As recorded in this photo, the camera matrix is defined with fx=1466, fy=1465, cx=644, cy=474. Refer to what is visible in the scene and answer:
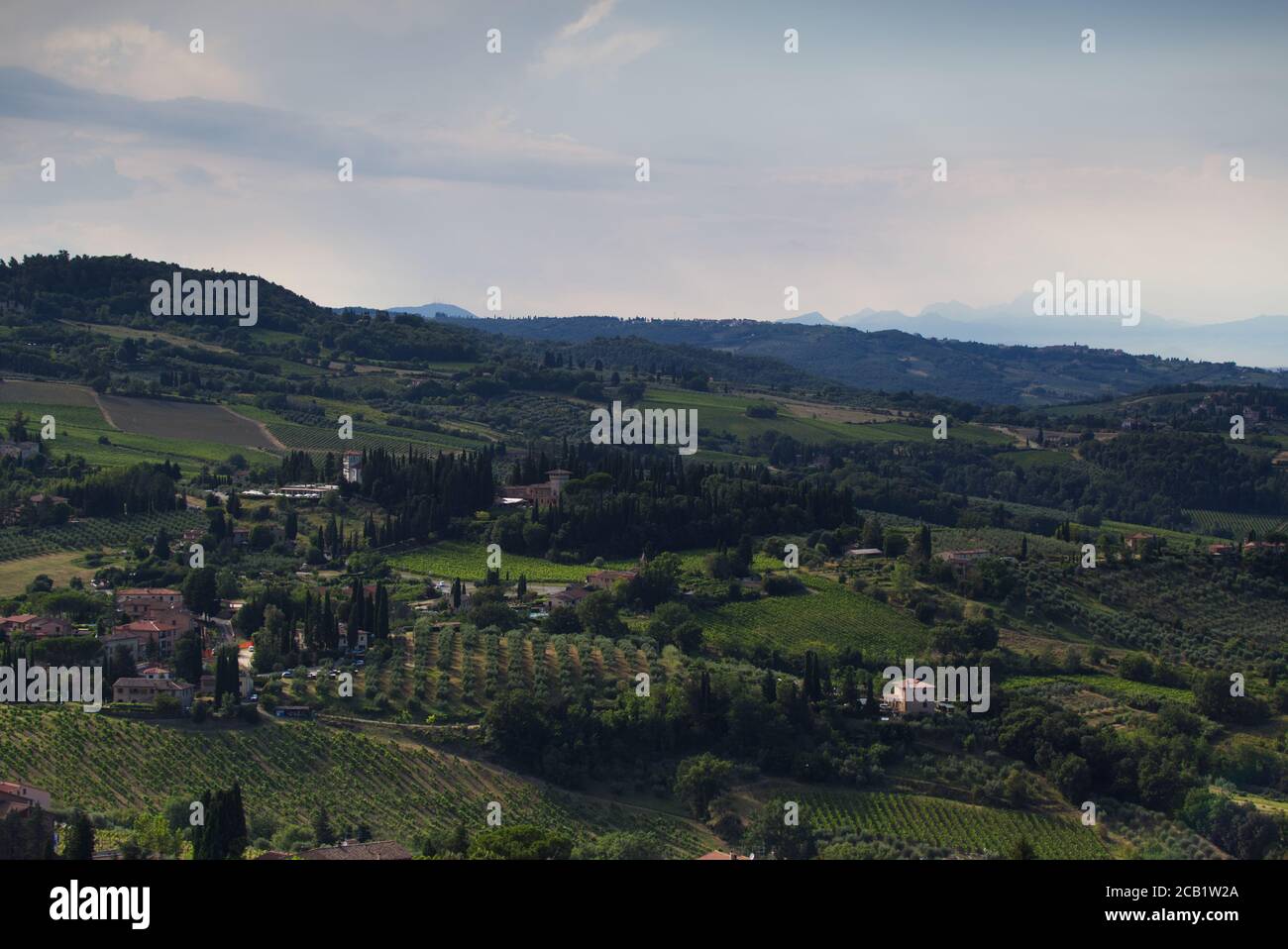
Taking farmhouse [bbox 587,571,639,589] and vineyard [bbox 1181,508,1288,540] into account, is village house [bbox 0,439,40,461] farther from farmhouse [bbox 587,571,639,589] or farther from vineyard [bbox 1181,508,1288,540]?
vineyard [bbox 1181,508,1288,540]

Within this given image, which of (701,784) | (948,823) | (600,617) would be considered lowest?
(948,823)

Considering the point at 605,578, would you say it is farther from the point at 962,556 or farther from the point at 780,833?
the point at 780,833

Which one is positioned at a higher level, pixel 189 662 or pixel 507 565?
pixel 507 565

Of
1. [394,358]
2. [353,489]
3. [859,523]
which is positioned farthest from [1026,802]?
[394,358]

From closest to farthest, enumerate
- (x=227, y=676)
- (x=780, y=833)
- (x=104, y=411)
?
(x=780, y=833), (x=227, y=676), (x=104, y=411)

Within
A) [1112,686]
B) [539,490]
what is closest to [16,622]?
[539,490]

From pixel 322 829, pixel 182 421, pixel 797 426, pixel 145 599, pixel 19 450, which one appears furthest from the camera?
pixel 797 426

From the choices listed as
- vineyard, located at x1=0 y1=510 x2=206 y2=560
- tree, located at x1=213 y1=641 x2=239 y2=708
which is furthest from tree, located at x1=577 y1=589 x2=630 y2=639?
vineyard, located at x1=0 y1=510 x2=206 y2=560
